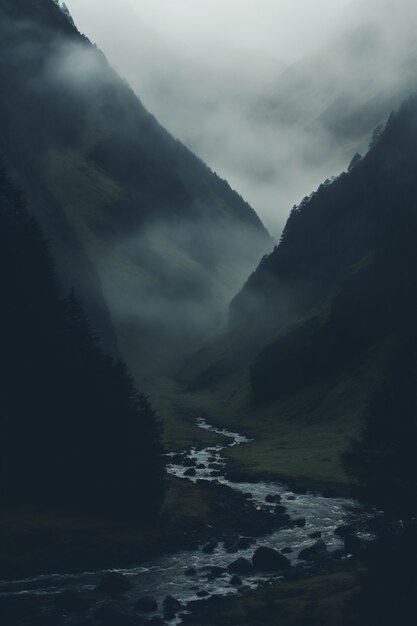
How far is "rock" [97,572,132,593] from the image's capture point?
201ft

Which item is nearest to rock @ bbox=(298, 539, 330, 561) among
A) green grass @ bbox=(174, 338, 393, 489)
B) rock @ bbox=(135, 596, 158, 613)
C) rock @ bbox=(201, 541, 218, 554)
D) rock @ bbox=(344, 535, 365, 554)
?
rock @ bbox=(344, 535, 365, 554)

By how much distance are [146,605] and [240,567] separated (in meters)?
11.1

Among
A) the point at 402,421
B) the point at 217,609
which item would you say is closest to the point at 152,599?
the point at 217,609

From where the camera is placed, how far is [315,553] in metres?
69.8

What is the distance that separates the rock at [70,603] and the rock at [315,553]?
2111cm

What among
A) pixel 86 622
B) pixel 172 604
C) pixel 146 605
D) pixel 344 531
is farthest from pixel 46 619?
pixel 344 531

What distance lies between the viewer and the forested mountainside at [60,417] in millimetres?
79625

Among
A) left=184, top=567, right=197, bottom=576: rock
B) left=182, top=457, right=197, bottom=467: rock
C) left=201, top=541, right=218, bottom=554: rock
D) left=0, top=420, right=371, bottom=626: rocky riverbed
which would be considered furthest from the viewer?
left=182, top=457, right=197, bottom=467: rock

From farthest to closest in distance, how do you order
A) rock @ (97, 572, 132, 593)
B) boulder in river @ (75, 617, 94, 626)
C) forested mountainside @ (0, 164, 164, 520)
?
forested mountainside @ (0, 164, 164, 520) < rock @ (97, 572, 132, 593) < boulder in river @ (75, 617, 94, 626)

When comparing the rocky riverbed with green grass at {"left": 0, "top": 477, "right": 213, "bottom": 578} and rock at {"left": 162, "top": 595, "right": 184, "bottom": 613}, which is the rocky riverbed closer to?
rock at {"left": 162, "top": 595, "right": 184, "bottom": 613}

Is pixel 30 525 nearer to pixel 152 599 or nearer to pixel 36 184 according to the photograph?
pixel 152 599

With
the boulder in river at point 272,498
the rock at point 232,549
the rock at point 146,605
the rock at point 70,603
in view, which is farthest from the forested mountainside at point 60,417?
the rock at point 146,605

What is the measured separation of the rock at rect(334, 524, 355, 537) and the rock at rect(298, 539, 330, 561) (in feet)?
17.9

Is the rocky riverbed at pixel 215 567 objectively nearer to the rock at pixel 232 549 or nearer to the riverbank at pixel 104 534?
the rock at pixel 232 549
